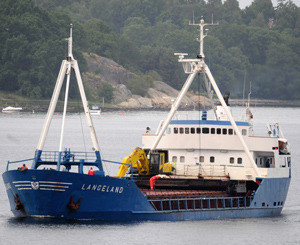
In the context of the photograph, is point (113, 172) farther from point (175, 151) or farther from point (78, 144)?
point (78, 144)

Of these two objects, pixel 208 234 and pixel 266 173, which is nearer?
A: pixel 208 234

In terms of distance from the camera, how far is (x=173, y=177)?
179 feet

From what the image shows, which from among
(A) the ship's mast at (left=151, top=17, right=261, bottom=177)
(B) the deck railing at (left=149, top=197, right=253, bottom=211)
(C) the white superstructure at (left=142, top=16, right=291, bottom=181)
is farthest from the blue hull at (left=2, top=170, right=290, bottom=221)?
(A) the ship's mast at (left=151, top=17, right=261, bottom=177)

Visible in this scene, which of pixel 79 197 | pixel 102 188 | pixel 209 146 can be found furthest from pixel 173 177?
pixel 79 197

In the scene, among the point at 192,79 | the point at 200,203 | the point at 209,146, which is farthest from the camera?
the point at 209,146

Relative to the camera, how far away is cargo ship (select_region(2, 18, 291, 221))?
4778 cm

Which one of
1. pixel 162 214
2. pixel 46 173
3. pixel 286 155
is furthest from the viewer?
pixel 286 155

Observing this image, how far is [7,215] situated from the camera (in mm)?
52875

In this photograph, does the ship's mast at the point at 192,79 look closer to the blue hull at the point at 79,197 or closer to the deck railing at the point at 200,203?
the deck railing at the point at 200,203

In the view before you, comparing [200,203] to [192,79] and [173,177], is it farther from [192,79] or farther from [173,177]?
[192,79]

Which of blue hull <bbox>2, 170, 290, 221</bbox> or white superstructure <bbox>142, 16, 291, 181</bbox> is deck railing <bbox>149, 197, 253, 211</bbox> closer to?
blue hull <bbox>2, 170, 290, 221</bbox>

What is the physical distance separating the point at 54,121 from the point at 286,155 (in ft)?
422

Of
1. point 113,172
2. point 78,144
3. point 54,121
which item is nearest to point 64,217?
point 113,172

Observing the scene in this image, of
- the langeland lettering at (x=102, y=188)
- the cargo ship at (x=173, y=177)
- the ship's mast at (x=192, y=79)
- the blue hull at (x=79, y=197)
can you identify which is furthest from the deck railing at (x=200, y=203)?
the langeland lettering at (x=102, y=188)
